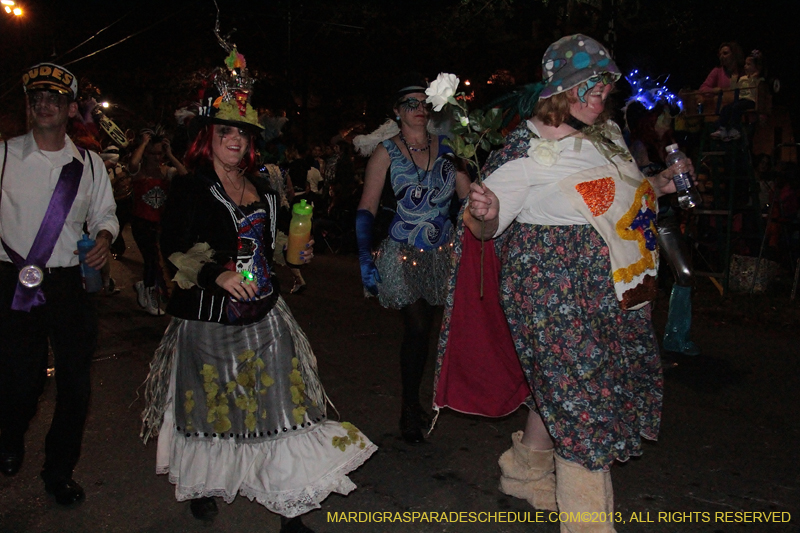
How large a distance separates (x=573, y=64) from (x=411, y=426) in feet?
8.07

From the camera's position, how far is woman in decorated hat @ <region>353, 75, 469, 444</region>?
439cm

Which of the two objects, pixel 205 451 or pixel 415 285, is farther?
pixel 415 285

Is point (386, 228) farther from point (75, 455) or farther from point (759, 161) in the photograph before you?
point (759, 161)

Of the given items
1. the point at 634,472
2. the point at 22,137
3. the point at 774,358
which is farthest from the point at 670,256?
the point at 22,137

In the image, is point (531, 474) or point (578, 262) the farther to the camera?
point (531, 474)

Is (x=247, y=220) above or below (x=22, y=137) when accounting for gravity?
below

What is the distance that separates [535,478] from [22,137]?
3066 millimetres

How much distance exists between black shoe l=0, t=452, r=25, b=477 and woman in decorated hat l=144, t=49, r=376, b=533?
1.11 meters

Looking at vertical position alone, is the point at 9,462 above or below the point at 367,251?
below

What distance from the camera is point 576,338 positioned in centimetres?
298

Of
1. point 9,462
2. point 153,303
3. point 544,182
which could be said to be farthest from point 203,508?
point 153,303

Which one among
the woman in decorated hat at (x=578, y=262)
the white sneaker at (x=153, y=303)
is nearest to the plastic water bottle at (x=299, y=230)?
the woman in decorated hat at (x=578, y=262)

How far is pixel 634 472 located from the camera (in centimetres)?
404

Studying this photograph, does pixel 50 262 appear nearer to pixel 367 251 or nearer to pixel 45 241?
pixel 45 241
